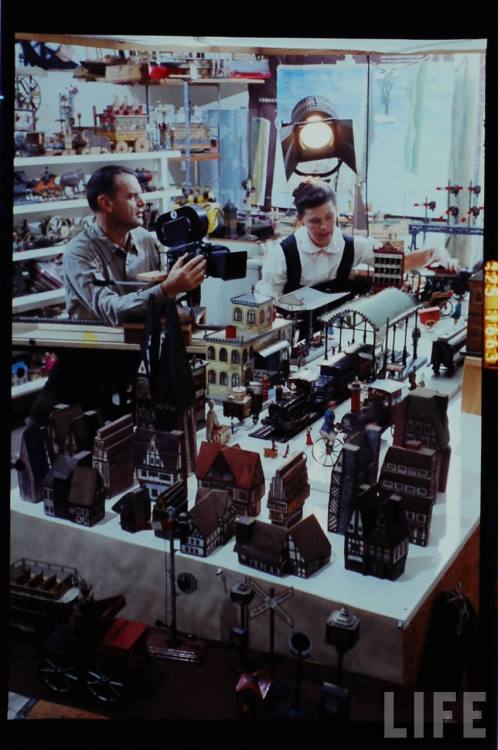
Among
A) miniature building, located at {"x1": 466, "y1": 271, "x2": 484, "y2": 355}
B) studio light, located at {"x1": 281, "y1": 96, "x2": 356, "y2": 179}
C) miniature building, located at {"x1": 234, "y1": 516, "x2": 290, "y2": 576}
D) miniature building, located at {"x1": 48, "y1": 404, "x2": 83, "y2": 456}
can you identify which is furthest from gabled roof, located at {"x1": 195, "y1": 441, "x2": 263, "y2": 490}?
studio light, located at {"x1": 281, "y1": 96, "x2": 356, "y2": 179}

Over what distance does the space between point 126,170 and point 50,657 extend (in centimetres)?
120

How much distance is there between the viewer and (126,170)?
2330mm

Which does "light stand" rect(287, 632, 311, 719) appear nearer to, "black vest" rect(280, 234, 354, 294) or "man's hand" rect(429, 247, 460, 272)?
"black vest" rect(280, 234, 354, 294)

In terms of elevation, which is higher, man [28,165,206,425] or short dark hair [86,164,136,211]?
short dark hair [86,164,136,211]

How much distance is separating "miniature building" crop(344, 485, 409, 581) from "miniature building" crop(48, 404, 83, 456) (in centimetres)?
77

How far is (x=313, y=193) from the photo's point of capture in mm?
2295

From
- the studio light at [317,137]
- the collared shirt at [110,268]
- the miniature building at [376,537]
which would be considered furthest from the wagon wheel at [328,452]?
the studio light at [317,137]

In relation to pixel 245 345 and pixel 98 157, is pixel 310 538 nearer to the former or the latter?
pixel 245 345

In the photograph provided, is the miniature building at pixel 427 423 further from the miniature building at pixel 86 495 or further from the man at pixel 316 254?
the miniature building at pixel 86 495

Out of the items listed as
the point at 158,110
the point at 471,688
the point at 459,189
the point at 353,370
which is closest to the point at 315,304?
the point at 353,370

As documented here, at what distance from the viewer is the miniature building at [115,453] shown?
2.36 metres

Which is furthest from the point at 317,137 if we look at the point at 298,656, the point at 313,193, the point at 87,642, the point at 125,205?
the point at 87,642

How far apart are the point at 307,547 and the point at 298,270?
72cm

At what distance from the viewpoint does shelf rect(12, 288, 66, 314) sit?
7.63 feet
